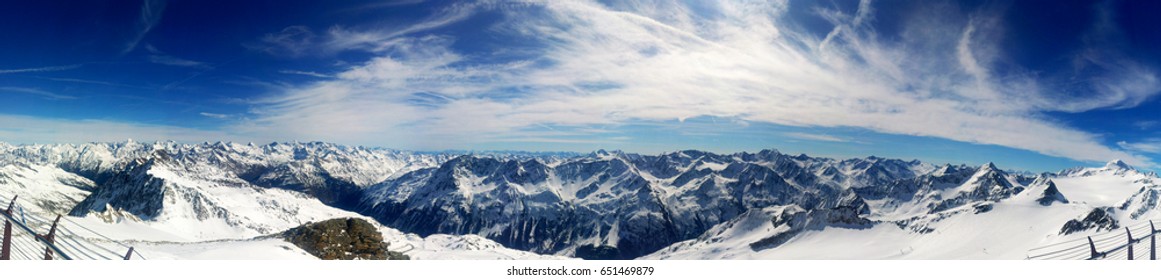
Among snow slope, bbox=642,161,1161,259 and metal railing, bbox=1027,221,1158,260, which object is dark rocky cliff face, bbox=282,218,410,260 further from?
snow slope, bbox=642,161,1161,259

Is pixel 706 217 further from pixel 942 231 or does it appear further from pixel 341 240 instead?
pixel 341 240

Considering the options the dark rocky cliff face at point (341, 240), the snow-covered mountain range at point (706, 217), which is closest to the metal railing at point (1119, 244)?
the snow-covered mountain range at point (706, 217)

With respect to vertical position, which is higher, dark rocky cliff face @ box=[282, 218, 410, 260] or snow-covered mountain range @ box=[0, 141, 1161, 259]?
dark rocky cliff face @ box=[282, 218, 410, 260]

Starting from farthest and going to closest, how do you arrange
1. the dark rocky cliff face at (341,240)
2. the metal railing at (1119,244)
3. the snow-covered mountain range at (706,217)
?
the snow-covered mountain range at (706,217)
the dark rocky cliff face at (341,240)
the metal railing at (1119,244)

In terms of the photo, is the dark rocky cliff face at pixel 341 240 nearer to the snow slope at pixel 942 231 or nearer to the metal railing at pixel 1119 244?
the metal railing at pixel 1119 244

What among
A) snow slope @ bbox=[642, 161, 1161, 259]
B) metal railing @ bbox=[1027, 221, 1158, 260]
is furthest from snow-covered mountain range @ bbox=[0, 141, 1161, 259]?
metal railing @ bbox=[1027, 221, 1158, 260]

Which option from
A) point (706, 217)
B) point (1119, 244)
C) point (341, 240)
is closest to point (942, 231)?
point (1119, 244)

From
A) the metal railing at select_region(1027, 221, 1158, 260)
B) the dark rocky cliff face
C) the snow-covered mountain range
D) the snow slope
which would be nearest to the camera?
the metal railing at select_region(1027, 221, 1158, 260)

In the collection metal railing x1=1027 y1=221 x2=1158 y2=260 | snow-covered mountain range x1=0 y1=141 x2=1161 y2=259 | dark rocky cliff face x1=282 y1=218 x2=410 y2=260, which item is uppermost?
metal railing x1=1027 y1=221 x2=1158 y2=260

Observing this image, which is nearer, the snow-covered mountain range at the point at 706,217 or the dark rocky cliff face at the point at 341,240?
the dark rocky cliff face at the point at 341,240
